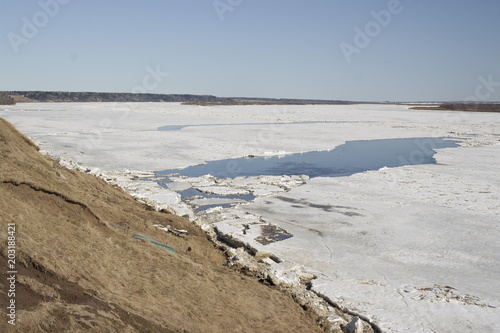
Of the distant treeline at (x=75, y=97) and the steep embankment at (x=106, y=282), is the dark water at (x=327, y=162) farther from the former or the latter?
the distant treeline at (x=75, y=97)

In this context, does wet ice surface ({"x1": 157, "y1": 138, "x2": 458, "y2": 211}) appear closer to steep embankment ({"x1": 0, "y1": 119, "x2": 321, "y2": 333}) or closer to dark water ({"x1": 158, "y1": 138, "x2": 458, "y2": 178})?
dark water ({"x1": 158, "y1": 138, "x2": 458, "y2": 178})

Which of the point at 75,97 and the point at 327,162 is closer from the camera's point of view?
the point at 327,162

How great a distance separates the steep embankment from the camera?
13.4 ft

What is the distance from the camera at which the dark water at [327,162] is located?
53.8ft

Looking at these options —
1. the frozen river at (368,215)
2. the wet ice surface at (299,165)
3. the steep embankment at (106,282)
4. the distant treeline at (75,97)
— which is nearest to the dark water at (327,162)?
the wet ice surface at (299,165)

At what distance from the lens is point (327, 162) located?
19.1m

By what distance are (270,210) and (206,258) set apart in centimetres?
364

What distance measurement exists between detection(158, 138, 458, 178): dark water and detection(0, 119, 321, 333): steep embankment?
28.4 ft

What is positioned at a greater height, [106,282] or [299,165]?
[106,282]

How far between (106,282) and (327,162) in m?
15.1

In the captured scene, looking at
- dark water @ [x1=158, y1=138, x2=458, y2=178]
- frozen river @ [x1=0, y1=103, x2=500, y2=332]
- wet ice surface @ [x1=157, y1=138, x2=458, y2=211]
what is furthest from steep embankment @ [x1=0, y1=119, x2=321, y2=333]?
dark water @ [x1=158, y1=138, x2=458, y2=178]

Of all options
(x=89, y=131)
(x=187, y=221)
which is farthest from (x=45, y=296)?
(x=89, y=131)

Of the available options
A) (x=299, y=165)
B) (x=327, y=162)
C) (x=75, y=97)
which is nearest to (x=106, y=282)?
(x=299, y=165)

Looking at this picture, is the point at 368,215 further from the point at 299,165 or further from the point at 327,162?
the point at 327,162
